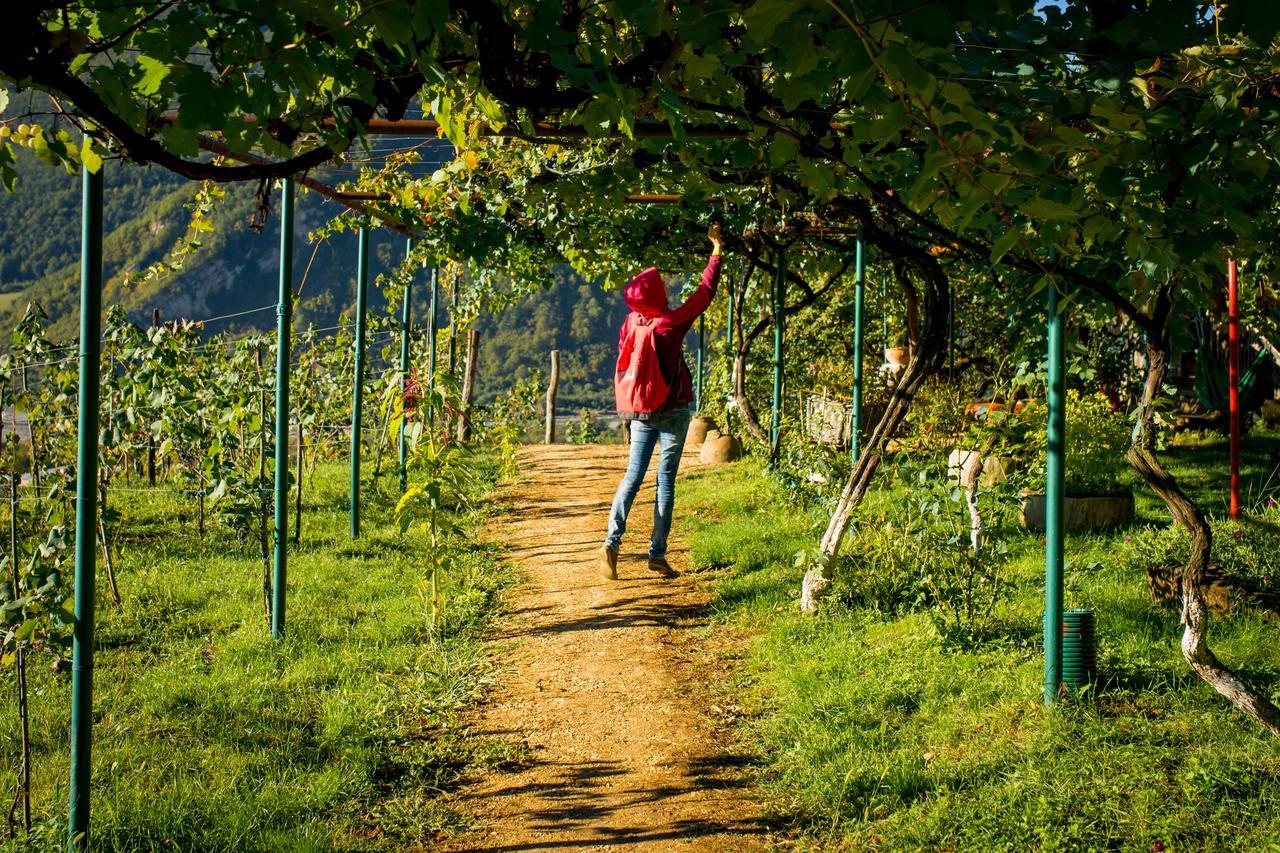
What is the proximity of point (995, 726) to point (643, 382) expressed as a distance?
8.67 ft

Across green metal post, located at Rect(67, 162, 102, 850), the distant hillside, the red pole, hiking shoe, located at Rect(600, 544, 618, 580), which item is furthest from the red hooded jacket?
the distant hillside

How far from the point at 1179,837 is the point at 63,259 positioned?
75017mm

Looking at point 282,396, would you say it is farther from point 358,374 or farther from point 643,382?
point 358,374

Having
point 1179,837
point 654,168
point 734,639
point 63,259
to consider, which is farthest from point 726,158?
point 63,259

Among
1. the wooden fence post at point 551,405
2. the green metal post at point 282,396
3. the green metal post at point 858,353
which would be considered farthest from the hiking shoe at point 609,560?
the wooden fence post at point 551,405

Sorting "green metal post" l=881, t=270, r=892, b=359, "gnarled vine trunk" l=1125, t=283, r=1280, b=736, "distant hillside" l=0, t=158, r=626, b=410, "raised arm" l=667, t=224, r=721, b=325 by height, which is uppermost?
"distant hillside" l=0, t=158, r=626, b=410

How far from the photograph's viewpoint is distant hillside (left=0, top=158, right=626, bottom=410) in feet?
161

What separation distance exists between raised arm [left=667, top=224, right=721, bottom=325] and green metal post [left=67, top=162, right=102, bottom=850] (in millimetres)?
2900

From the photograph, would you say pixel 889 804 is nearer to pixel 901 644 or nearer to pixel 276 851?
pixel 901 644

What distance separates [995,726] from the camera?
335cm

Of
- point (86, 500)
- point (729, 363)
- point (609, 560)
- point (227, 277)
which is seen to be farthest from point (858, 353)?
point (227, 277)

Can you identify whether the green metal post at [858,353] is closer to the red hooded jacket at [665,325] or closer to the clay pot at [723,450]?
the red hooded jacket at [665,325]

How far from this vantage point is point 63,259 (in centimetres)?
6556

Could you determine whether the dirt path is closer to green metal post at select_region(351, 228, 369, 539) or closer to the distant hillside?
green metal post at select_region(351, 228, 369, 539)
